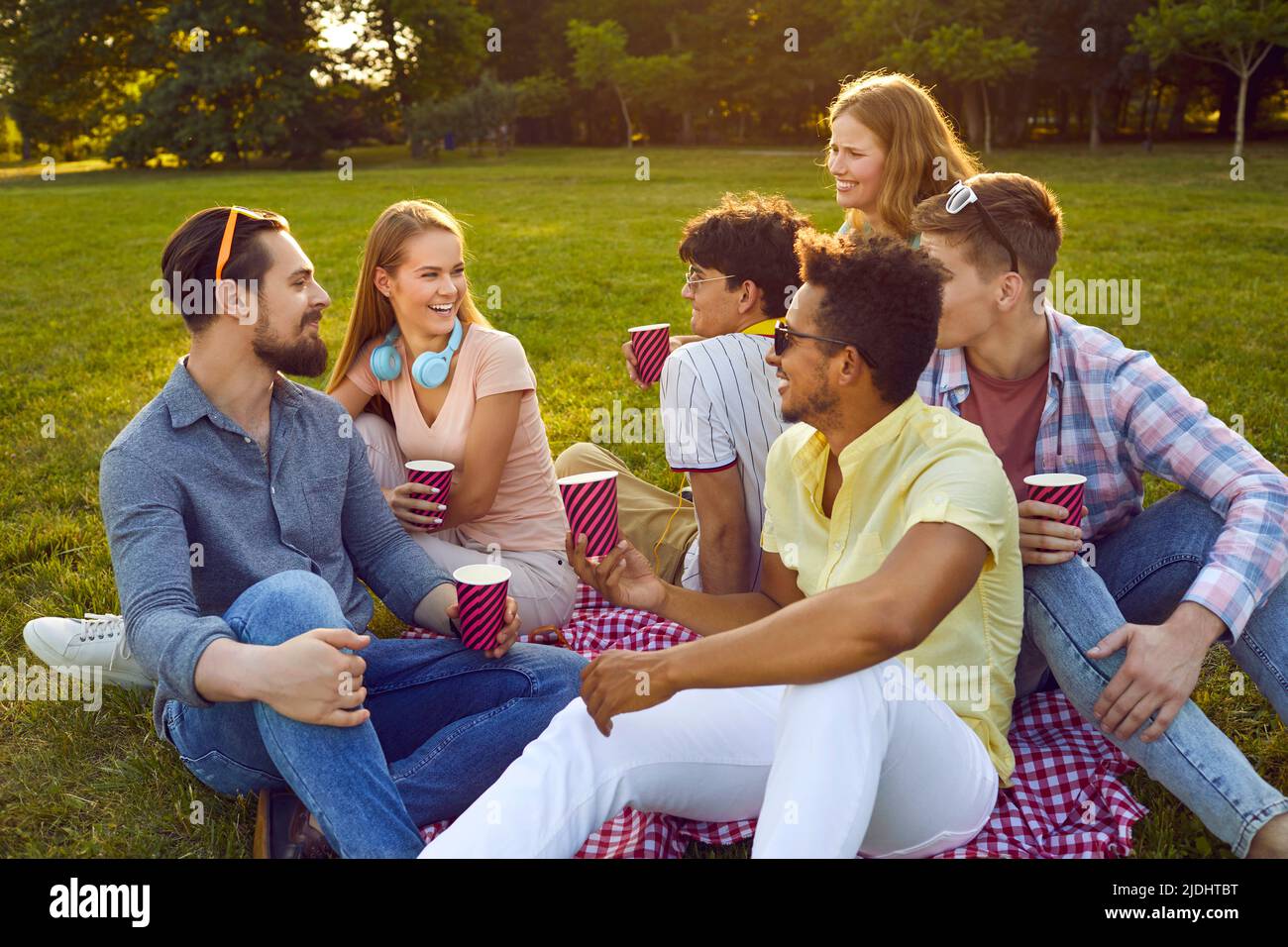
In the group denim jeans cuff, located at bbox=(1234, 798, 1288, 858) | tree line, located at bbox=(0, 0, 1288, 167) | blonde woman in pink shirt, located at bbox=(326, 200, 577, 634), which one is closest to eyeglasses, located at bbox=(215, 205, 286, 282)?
blonde woman in pink shirt, located at bbox=(326, 200, 577, 634)

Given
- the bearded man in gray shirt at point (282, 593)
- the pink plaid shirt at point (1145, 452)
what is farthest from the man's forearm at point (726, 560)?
the pink plaid shirt at point (1145, 452)

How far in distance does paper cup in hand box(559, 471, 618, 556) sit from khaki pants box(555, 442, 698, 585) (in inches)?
48.2

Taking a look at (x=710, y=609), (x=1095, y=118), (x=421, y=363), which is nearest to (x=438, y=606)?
(x=710, y=609)

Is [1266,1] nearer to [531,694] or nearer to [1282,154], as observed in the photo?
[1282,154]

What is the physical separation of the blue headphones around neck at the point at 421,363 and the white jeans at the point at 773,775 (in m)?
1.85

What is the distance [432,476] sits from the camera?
3.78m

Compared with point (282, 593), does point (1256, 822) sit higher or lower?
lower

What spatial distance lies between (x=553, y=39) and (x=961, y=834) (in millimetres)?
51544

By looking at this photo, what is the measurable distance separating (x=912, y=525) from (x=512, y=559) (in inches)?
82.7

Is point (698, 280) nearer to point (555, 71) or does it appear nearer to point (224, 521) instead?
point (224, 521)

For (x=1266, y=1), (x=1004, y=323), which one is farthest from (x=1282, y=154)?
(x=1004, y=323)

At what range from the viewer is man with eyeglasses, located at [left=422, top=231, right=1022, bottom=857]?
2.29 metres

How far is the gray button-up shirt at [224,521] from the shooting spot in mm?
2701

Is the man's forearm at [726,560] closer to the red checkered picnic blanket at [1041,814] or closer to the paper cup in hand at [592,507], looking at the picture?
the paper cup in hand at [592,507]
